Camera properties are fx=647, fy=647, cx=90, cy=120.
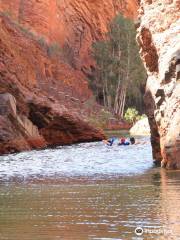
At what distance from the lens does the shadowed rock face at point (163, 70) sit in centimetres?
1762

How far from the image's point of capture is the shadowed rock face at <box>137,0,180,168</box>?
57.8 ft

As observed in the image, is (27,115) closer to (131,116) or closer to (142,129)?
(142,129)

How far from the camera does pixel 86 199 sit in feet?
40.0

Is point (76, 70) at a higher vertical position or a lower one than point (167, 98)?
higher

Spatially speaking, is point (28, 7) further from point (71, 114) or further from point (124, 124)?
point (71, 114)

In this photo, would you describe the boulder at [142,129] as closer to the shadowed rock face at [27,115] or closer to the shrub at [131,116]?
the shadowed rock face at [27,115]

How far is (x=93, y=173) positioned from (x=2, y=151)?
1219 cm

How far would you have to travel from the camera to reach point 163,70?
731 inches

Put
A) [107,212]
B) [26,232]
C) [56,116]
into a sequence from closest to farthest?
[26,232] → [107,212] → [56,116]

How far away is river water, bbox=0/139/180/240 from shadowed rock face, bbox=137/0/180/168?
1.00m

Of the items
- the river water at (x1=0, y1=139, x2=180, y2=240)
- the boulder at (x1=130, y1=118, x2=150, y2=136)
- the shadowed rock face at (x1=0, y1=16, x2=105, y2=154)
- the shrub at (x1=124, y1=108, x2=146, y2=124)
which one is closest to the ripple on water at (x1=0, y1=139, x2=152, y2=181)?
the river water at (x1=0, y1=139, x2=180, y2=240)

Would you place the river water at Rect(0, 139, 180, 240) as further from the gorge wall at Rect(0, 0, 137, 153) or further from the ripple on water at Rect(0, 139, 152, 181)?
the gorge wall at Rect(0, 0, 137, 153)

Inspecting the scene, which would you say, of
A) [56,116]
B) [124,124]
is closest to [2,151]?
[56,116]

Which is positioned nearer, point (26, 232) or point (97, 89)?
point (26, 232)
